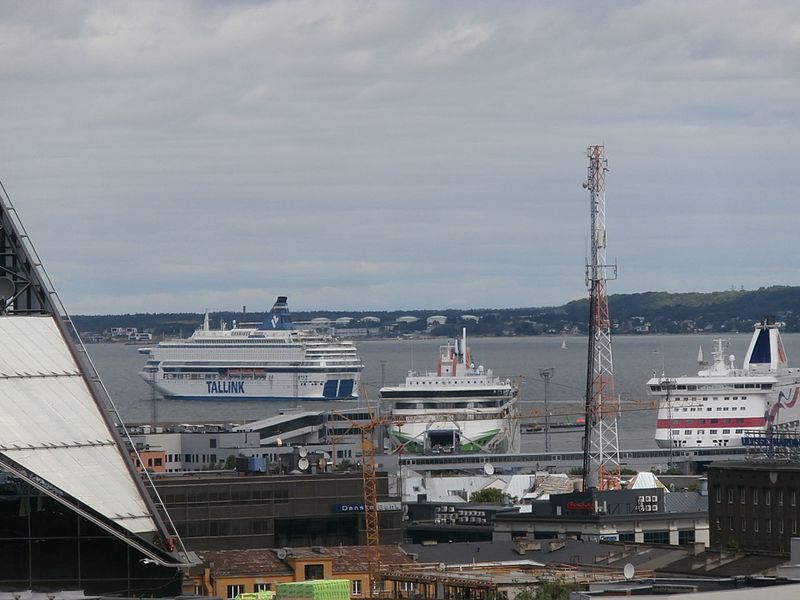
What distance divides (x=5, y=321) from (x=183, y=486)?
1273 cm

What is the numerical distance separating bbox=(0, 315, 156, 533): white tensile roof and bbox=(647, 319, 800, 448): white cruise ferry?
95.1 m

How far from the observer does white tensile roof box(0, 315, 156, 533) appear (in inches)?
1442

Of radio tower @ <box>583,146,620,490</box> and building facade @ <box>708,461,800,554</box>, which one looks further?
radio tower @ <box>583,146,620,490</box>

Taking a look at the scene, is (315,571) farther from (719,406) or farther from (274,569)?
(719,406)

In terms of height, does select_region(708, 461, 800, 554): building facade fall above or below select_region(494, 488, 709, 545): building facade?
above

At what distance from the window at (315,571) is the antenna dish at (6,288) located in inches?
381

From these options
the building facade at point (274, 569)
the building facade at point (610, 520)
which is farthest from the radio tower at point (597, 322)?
the building facade at point (274, 569)

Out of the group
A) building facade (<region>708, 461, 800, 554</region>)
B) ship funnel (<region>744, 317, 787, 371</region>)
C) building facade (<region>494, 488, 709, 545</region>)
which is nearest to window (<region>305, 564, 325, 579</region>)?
building facade (<region>708, 461, 800, 554</region>)

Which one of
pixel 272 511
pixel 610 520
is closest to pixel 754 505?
pixel 610 520

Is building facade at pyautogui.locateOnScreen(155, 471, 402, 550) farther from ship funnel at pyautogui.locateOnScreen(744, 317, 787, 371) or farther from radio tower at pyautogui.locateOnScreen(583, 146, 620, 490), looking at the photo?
ship funnel at pyautogui.locateOnScreen(744, 317, 787, 371)

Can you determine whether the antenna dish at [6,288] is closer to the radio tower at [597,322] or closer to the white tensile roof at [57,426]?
the white tensile roof at [57,426]

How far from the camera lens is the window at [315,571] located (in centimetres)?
4472

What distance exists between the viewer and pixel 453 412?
137500 mm

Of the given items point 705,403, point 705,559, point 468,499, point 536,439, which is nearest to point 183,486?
point 705,559
